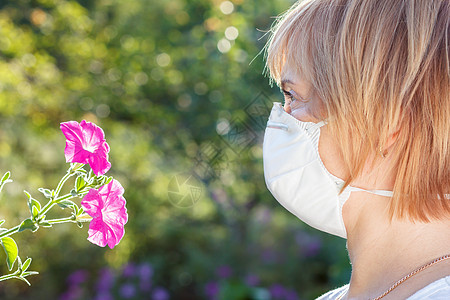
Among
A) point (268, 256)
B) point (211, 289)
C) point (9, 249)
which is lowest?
point (211, 289)

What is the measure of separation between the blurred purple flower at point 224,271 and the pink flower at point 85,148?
3615 millimetres

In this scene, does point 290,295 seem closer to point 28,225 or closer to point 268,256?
point 268,256

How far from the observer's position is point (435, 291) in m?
1.10

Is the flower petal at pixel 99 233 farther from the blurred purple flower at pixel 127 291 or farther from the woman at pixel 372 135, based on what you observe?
the blurred purple flower at pixel 127 291

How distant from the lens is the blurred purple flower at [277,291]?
4.37m

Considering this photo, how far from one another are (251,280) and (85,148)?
3538mm

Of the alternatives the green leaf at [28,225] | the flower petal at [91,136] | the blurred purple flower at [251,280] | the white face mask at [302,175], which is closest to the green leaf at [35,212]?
the green leaf at [28,225]

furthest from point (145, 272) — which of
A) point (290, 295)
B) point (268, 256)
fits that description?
point (290, 295)

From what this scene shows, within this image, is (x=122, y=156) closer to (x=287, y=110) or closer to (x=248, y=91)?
(x=248, y=91)

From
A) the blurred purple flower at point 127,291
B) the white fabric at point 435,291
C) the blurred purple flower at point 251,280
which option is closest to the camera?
the white fabric at point 435,291

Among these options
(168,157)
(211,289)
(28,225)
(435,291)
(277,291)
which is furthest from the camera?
(168,157)

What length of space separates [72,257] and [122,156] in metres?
0.80

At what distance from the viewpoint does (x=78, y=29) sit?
524 cm

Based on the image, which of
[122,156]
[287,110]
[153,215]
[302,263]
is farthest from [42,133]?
[287,110]
